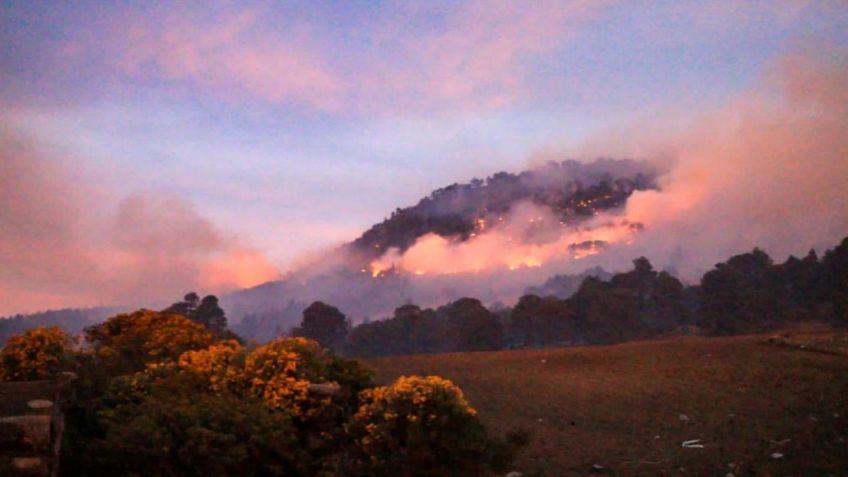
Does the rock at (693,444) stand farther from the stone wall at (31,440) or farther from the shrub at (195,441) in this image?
the stone wall at (31,440)

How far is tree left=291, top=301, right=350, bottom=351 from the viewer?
4428cm

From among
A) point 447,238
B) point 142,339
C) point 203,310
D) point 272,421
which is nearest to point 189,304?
point 203,310

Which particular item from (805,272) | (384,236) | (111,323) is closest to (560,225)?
(384,236)

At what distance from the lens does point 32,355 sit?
627 inches

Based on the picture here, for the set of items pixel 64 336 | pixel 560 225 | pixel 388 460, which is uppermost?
pixel 560 225

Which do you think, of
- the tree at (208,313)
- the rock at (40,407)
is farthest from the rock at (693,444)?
the tree at (208,313)

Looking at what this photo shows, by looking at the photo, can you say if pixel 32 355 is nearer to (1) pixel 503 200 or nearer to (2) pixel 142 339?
(2) pixel 142 339

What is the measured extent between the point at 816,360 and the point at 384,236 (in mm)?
81543

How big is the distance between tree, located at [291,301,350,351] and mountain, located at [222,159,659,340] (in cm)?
2861

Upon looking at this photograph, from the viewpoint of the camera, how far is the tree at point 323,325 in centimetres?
4428

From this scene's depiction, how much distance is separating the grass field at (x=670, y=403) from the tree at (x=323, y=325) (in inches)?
575

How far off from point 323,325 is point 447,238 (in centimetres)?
5198

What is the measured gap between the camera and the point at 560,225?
9025 cm

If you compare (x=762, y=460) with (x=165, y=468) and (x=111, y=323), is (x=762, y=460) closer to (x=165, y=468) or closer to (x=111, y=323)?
(x=165, y=468)
